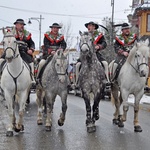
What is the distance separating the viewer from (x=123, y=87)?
987cm

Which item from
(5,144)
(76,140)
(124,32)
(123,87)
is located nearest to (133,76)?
(123,87)

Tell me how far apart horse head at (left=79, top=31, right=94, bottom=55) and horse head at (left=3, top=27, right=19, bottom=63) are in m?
1.70

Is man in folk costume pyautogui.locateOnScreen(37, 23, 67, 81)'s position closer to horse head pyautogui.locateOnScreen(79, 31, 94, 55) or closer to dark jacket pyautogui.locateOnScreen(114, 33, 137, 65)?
horse head pyautogui.locateOnScreen(79, 31, 94, 55)

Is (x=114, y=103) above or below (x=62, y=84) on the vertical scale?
below

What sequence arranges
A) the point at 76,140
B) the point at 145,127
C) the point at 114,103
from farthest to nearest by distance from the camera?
the point at 114,103, the point at 145,127, the point at 76,140

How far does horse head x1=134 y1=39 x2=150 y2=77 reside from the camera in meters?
9.12

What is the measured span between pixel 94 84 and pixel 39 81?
199cm

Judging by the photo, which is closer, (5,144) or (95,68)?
(5,144)

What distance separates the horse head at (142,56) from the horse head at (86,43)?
1.27 m

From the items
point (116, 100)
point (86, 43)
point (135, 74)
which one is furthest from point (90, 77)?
point (116, 100)

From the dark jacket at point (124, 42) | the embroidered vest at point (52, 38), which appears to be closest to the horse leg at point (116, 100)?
the dark jacket at point (124, 42)

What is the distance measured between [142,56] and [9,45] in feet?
11.5

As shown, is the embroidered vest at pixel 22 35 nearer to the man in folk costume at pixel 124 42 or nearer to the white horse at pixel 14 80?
the white horse at pixel 14 80

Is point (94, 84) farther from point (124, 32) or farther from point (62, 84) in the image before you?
point (124, 32)
